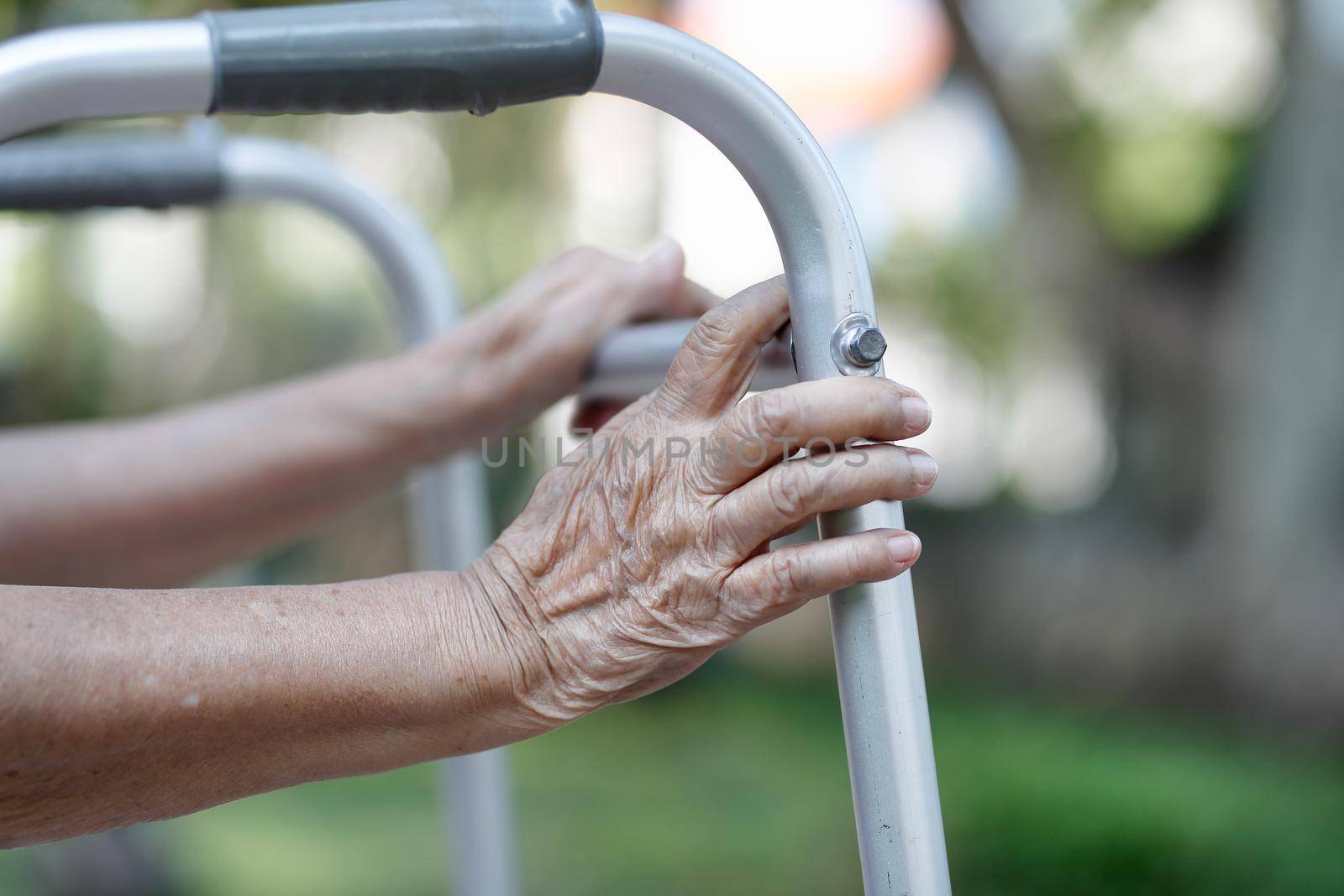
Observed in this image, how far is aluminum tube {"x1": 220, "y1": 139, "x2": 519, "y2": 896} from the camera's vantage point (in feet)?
3.92

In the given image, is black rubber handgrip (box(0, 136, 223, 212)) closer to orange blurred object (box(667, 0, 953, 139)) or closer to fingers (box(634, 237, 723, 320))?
fingers (box(634, 237, 723, 320))

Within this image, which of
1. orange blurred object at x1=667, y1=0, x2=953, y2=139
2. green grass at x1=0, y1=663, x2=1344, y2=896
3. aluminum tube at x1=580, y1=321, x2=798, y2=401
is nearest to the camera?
aluminum tube at x1=580, y1=321, x2=798, y2=401

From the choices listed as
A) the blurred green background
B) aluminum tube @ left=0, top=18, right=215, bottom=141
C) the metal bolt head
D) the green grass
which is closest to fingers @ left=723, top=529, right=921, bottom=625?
the metal bolt head

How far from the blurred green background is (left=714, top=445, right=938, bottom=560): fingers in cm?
258

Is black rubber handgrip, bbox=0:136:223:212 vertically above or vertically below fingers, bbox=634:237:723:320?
above

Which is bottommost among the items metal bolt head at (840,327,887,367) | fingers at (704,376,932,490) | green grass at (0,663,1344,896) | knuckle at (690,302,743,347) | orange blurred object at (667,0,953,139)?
green grass at (0,663,1344,896)

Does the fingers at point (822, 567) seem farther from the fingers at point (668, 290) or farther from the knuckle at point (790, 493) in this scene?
the fingers at point (668, 290)

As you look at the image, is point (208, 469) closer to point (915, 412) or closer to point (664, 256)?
point (664, 256)

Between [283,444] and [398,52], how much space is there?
27.5 inches

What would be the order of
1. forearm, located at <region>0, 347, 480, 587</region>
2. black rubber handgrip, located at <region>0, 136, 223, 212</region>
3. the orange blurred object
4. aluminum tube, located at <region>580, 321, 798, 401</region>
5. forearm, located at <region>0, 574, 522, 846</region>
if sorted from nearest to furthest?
forearm, located at <region>0, 574, 522, 846</region>, aluminum tube, located at <region>580, 321, 798, 401</region>, black rubber handgrip, located at <region>0, 136, 223, 212</region>, forearm, located at <region>0, 347, 480, 587</region>, the orange blurred object

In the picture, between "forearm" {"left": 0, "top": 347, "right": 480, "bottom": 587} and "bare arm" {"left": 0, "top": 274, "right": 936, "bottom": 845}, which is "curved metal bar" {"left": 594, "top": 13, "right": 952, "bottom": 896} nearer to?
"bare arm" {"left": 0, "top": 274, "right": 936, "bottom": 845}

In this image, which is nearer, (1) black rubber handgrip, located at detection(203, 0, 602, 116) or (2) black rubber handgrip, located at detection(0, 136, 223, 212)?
(1) black rubber handgrip, located at detection(203, 0, 602, 116)

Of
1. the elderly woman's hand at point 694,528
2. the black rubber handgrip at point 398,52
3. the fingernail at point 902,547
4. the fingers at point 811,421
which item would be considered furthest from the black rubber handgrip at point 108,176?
the fingernail at point 902,547

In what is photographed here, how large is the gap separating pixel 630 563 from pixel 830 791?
4.14 metres
